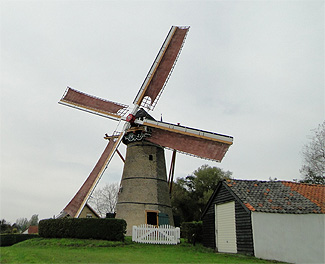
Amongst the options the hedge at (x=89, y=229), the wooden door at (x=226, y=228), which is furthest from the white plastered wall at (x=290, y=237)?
the hedge at (x=89, y=229)

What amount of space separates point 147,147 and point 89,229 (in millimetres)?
6828

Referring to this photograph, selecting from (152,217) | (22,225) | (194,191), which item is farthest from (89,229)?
(22,225)

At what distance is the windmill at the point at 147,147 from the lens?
60.2 ft

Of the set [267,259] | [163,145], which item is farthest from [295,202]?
[163,145]

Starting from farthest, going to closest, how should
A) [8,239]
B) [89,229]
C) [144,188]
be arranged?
[8,239], [144,188], [89,229]

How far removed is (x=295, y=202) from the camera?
1312 centimetres

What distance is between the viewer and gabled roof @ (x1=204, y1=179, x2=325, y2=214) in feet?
40.7

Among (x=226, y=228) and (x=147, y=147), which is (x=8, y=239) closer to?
(x=147, y=147)

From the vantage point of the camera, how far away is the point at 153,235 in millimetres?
17266

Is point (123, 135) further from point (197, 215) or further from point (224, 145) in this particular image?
point (197, 215)

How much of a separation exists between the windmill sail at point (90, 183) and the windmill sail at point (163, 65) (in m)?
3.43

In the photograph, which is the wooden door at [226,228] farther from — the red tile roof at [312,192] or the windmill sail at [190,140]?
the red tile roof at [312,192]

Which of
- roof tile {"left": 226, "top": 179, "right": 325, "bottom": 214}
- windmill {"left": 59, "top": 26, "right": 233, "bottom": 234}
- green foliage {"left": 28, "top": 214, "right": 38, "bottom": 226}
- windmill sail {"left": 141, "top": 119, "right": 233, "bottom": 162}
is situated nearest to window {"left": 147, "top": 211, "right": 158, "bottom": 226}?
windmill {"left": 59, "top": 26, "right": 233, "bottom": 234}

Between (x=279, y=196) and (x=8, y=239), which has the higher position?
(x=279, y=196)
